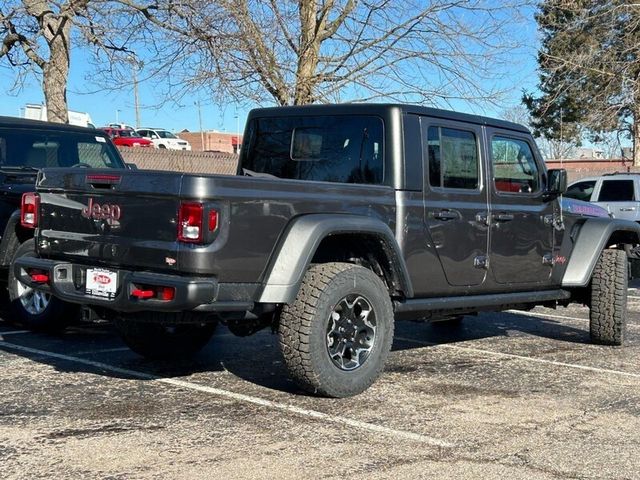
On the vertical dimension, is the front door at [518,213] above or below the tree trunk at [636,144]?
below

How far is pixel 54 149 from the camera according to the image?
873 centimetres

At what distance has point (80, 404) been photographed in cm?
532

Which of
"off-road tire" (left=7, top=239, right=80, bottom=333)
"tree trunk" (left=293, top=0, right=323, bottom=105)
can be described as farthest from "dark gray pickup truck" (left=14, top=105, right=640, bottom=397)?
"tree trunk" (left=293, top=0, right=323, bottom=105)

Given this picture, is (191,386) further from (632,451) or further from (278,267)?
(632,451)

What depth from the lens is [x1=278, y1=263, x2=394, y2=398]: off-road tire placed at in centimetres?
530

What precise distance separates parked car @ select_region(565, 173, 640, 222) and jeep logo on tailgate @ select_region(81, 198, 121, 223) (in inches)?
515

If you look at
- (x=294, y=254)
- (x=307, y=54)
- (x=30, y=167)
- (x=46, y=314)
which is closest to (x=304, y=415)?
(x=294, y=254)

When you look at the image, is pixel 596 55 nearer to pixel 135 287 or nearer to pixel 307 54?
pixel 307 54

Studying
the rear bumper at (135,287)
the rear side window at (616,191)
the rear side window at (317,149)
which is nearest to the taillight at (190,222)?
the rear bumper at (135,287)

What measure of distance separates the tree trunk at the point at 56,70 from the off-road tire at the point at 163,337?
10833 mm

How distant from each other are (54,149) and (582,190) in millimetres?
12546

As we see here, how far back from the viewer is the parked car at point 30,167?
24.5ft

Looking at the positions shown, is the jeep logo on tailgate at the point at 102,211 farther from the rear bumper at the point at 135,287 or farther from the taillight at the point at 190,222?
the taillight at the point at 190,222

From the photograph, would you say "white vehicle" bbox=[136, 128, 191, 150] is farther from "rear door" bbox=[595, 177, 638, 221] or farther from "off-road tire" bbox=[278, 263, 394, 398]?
"off-road tire" bbox=[278, 263, 394, 398]
